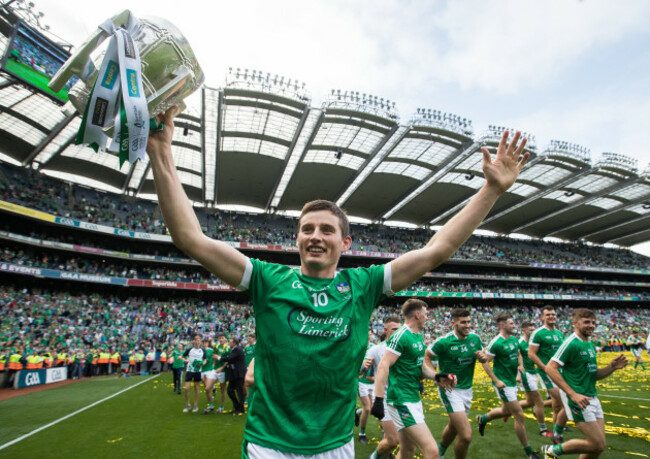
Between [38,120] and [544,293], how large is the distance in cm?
5365

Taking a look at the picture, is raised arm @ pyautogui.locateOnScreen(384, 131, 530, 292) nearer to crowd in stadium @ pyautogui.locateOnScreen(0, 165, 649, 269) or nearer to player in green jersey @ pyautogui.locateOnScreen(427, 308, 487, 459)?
player in green jersey @ pyautogui.locateOnScreen(427, 308, 487, 459)

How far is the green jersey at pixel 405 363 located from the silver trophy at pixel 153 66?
4.57m

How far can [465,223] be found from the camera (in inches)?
82.0

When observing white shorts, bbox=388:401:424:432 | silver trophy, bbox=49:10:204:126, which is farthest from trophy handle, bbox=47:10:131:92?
white shorts, bbox=388:401:424:432

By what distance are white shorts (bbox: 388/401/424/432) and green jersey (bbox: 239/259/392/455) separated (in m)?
3.18

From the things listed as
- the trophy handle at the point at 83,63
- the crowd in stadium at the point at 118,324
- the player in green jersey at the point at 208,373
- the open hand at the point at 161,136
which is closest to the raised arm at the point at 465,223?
the open hand at the point at 161,136

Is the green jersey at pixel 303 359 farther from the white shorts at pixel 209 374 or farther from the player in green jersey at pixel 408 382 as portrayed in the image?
the white shorts at pixel 209 374

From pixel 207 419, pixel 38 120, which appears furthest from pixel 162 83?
pixel 38 120

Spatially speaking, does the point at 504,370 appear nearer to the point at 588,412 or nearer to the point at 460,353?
the point at 460,353

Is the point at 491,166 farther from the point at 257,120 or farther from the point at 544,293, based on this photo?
the point at 544,293

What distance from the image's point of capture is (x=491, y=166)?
7.15ft

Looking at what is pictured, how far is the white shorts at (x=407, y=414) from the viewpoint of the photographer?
482 centimetres

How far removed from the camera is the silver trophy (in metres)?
1.67

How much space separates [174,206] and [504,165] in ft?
6.03
